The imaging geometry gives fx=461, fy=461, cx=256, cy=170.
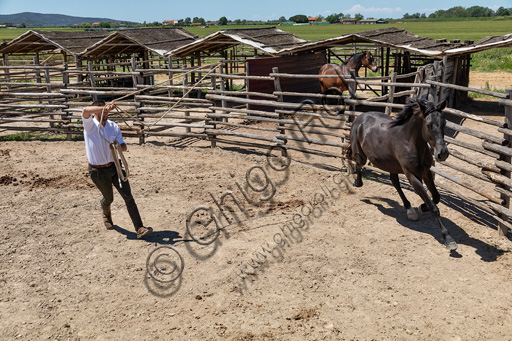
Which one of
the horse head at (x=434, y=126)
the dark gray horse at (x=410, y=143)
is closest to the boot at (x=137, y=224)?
the dark gray horse at (x=410, y=143)

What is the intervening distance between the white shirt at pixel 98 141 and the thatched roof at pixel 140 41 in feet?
45.1

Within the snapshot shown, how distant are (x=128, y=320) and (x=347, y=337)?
84.0 inches

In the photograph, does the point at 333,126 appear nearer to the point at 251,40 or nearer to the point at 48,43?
the point at 251,40

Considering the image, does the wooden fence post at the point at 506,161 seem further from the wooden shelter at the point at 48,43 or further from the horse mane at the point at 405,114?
the wooden shelter at the point at 48,43

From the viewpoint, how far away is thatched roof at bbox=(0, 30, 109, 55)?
21.2 m

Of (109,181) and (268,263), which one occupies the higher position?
(109,181)

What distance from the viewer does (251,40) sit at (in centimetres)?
1781

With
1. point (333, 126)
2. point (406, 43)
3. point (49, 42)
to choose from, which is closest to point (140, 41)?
point (49, 42)

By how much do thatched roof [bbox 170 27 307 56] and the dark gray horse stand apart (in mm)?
10231

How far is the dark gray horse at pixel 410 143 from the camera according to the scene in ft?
18.7

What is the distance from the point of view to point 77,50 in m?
21.1

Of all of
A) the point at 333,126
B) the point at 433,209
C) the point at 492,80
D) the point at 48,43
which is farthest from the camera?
the point at 492,80

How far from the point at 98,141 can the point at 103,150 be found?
0.44ft

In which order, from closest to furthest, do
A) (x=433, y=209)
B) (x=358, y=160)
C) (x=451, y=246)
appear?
1. (x=451, y=246)
2. (x=433, y=209)
3. (x=358, y=160)
